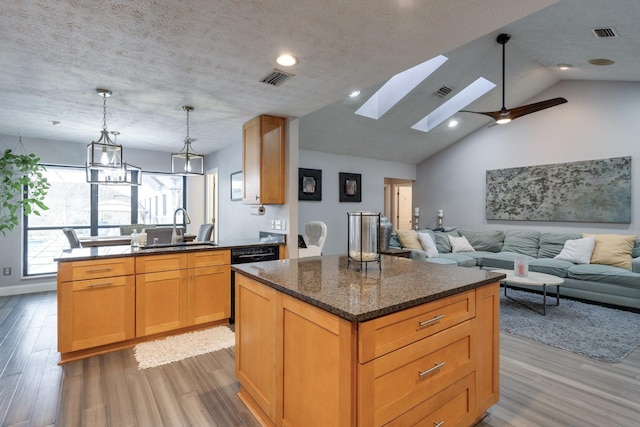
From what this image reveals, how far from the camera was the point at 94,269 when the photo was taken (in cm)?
274

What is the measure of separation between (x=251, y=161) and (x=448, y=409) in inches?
124

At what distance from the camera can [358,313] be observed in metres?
1.19

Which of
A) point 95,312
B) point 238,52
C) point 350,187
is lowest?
point 95,312

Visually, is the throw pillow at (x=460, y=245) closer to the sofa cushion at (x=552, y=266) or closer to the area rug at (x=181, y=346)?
the sofa cushion at (x=552, y=266)

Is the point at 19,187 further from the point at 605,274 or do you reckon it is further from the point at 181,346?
the point at 605,274

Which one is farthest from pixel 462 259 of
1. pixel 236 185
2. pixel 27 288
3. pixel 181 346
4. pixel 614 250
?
pixel 27 288

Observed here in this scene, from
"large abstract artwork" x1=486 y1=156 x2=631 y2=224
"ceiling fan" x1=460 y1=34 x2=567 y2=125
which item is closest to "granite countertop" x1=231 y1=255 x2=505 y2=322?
"ceiling fan" x1=460 y1=34 x2=567 y2=125

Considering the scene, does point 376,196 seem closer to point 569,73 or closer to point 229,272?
point 569,73

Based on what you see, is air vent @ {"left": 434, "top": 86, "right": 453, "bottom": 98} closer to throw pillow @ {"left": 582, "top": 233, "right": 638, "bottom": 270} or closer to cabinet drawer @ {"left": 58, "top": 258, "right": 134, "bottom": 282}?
throw pillow @ {"left": 582, "top": 233, "right": 638, "bottom": 270}

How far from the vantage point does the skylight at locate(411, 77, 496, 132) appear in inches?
216

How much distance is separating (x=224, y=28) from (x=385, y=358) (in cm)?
198

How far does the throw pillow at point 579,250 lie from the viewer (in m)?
4.68

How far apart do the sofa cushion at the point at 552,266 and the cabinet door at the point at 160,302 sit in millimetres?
4769

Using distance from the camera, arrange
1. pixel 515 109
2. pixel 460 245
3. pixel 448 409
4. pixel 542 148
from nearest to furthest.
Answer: pixel 448 409, pixel 515 109, pixel 542 148, pixel 460 245
